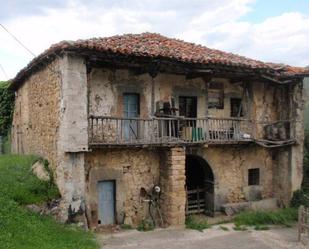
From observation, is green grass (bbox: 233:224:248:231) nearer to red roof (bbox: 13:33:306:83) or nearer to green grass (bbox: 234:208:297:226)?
green grass (bbox: 234:208:297:226)

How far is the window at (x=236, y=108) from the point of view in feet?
53.3

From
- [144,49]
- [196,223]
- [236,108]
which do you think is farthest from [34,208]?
[236,108]

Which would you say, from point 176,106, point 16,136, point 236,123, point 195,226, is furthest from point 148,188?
point 16,136

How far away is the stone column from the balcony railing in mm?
548

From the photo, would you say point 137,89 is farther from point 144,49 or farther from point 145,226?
point 145,226

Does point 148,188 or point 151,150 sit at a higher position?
point 151,150

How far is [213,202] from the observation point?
15688mm

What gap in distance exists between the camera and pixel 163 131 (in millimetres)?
14117

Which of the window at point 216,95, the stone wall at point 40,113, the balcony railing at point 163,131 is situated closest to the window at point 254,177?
the balcony railing at point 163,131

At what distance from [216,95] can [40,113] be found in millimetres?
6990

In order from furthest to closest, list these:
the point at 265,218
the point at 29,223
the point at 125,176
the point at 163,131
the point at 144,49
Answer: the point at 265,218 → the point at 163,131 → the point at 125,176 → the point at 144,49 → the point at 29,223

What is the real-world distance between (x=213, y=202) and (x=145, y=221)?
329cm

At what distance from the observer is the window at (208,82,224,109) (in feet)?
51.3

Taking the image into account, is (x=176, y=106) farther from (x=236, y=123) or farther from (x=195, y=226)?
(x=195, y=226)
